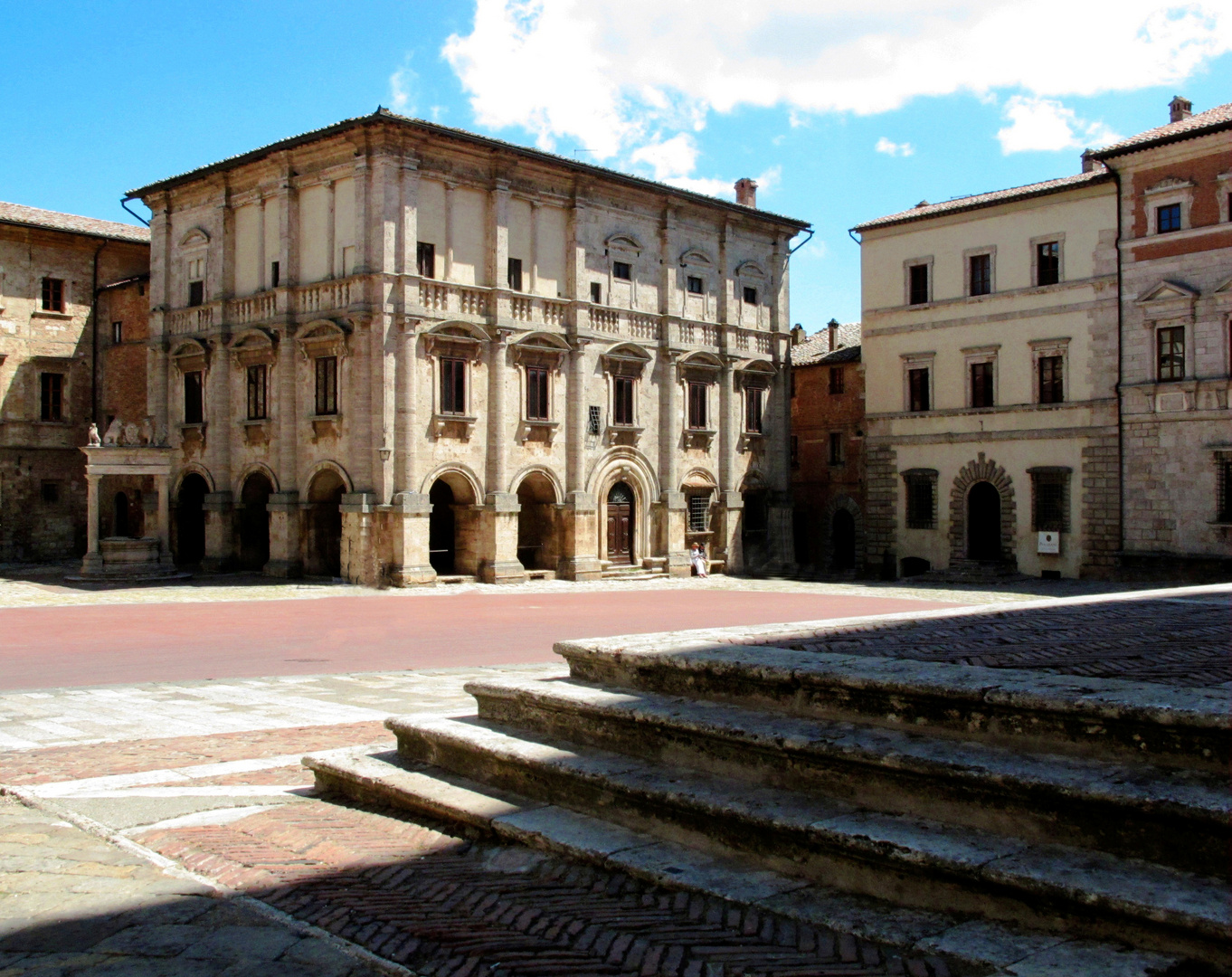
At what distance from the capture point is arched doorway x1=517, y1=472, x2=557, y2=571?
3450 cm

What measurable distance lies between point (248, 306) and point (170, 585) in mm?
9069

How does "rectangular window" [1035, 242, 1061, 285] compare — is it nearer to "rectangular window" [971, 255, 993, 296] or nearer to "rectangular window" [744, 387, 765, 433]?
"rectangular window" [971, 255, 993, 296]

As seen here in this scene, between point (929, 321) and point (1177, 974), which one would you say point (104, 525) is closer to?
point (929, 321)

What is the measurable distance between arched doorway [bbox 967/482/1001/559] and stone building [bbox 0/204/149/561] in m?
28.4

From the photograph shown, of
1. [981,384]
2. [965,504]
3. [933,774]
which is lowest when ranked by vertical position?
[933,774]

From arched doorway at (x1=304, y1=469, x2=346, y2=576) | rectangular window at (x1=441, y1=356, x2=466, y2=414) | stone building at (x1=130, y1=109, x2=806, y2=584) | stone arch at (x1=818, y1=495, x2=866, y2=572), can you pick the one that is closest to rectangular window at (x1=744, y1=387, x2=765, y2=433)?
stone building at (x1=130, y1=109, x2=806, y2=584)

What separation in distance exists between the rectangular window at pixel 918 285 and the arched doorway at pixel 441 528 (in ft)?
55.5

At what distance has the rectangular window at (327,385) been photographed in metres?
31.5

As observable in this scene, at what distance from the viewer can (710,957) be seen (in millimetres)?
4230

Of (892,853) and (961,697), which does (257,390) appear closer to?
(961,697)

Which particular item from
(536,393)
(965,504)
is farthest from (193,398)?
(965,504)

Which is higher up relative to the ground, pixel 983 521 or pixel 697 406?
pixel 697 406

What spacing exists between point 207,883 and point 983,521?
33500mm

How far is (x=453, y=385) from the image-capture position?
104 feet
